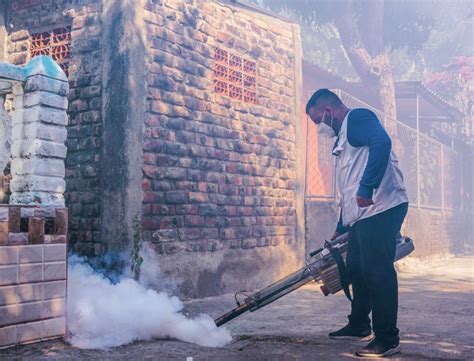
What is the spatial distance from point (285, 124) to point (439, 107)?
10.1m

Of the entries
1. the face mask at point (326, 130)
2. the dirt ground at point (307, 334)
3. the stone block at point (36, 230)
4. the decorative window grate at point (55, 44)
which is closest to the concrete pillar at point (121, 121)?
the decorative window grate at point (55, 44)

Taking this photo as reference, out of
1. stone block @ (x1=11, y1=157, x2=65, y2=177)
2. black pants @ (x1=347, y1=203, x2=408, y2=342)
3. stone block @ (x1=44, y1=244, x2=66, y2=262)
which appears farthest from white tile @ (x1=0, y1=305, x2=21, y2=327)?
black pants @ (x1=347, y1=203, x2=408, y2=342)

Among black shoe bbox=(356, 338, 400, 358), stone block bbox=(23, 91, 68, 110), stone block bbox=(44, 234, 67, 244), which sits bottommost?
black shoe bbox=(356, 338, 400, 358)

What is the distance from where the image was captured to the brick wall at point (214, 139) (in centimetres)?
605

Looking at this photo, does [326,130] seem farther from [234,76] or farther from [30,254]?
[234,76]

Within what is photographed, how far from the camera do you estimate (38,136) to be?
3924 mm

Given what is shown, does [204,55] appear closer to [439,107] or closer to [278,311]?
[278,311]

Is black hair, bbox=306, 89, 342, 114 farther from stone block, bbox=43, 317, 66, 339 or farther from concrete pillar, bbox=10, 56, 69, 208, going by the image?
stone block, bbox=43, 317, 66, 339

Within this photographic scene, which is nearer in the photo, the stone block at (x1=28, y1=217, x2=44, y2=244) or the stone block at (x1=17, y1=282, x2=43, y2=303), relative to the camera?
the stone block at (x1=17, y1=282, x2=43, y2=303)

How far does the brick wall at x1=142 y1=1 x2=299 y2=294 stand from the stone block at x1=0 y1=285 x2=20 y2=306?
2190mm

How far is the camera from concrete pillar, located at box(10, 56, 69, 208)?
392 cm

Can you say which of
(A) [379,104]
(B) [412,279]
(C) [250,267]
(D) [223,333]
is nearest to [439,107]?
(A) [379,104]

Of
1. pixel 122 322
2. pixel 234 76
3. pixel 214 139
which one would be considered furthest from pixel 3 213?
pixel 234 76

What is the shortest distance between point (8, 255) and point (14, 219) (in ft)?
0.78
